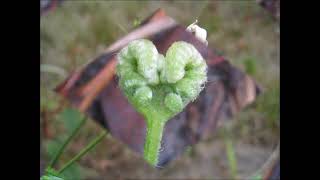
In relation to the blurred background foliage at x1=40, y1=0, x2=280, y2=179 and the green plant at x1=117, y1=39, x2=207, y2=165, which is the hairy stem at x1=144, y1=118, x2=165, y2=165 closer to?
the green plant at x1=117, y1=39, x2=207, y2=165

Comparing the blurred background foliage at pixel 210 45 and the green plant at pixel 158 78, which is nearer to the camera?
the green plant at pixel 158 78

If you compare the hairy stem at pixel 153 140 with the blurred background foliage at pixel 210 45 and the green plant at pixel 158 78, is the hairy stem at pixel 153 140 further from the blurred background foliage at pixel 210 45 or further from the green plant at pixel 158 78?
the blurred background foliage at pixel 210 45

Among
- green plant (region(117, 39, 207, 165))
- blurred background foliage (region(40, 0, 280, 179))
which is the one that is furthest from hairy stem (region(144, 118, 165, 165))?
blurred background foliage (region(40, 0, 280, 179))

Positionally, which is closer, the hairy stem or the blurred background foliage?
the hairy stem

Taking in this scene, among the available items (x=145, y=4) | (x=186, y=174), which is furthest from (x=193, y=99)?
(x=186, y=174)

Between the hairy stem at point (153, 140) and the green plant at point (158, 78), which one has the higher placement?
the green plant at point (158, 78)

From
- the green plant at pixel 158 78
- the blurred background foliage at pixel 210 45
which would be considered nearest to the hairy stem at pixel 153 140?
the green plant at pixel 158 78
